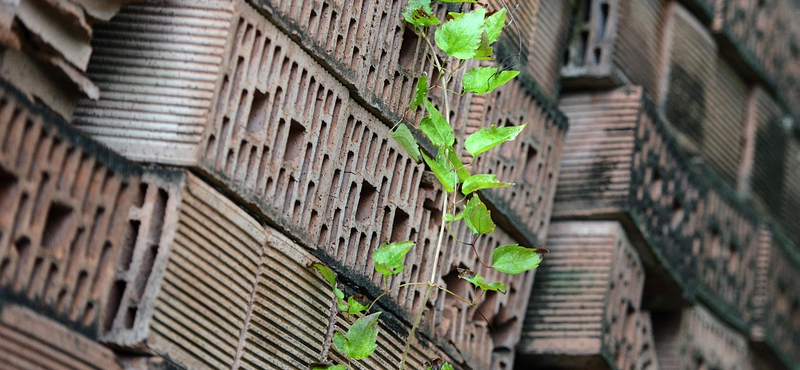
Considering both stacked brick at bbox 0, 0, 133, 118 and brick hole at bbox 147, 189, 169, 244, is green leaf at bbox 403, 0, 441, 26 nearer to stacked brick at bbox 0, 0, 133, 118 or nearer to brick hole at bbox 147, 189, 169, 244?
stacked brick at bbox 0, 0, 133, 118

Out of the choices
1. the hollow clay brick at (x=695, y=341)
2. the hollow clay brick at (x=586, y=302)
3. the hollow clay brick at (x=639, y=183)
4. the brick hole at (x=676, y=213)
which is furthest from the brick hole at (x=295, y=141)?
the hollow clay brick at (x=695, y=341)

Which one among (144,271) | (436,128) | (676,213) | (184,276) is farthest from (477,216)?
(676,213)

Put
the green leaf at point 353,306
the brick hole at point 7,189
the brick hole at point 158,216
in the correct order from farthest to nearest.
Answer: the green leaf at point 353,306, the brick hole at point 158,216, the brick hole at point 7,189

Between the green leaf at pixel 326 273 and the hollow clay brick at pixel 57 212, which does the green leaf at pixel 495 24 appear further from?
the hollow clay brick at pixel 57 212

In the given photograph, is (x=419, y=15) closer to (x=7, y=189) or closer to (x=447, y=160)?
(x=447, y=160)

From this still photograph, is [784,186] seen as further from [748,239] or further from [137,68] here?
[137,68]

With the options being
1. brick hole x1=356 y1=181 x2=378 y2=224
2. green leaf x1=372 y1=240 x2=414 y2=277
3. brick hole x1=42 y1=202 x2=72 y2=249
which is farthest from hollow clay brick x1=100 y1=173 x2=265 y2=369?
brick hole x1=356 y1=181 x2=378 y2=224

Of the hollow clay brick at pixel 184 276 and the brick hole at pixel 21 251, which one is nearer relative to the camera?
the brick hole at pixel 21 251

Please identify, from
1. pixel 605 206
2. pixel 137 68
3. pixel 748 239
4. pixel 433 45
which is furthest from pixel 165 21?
pixel 748 239
